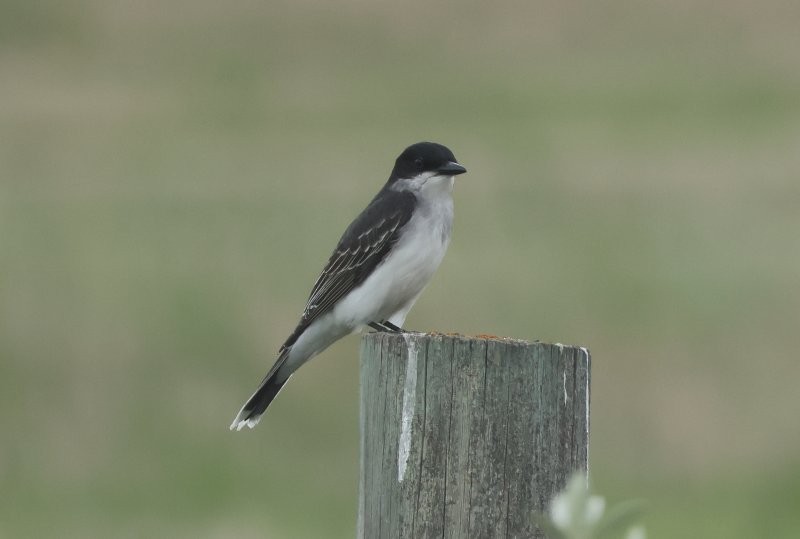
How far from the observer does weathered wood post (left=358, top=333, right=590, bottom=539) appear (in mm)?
4500

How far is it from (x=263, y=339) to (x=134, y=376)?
1.44 m

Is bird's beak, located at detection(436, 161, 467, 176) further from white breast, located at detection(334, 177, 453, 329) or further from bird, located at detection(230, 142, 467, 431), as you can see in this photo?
white breast, located at detection(334, 177, 453, 329)

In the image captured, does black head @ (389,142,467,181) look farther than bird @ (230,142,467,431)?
Yes

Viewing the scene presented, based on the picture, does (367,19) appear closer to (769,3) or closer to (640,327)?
(769,3)

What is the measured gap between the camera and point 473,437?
14.8ft

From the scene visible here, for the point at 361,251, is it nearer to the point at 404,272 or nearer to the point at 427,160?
the point at 404,272

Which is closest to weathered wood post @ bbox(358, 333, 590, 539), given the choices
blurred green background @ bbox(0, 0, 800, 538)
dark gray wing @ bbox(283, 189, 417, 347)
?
dark gray wing @ bbox(283, 189, 417, 347)

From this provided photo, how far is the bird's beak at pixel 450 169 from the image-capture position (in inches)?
356

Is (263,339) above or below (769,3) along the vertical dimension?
below

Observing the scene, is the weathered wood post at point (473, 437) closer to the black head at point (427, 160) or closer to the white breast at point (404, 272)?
the white breast at point (404, 272)

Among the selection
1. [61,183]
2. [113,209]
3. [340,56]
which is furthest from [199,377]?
[340,56]

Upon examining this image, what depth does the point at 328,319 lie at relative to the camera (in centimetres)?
895

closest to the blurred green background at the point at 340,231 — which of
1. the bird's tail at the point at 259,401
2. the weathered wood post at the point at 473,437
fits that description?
the bird's tail at the point at 259,401

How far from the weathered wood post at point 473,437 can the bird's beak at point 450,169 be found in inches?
174
